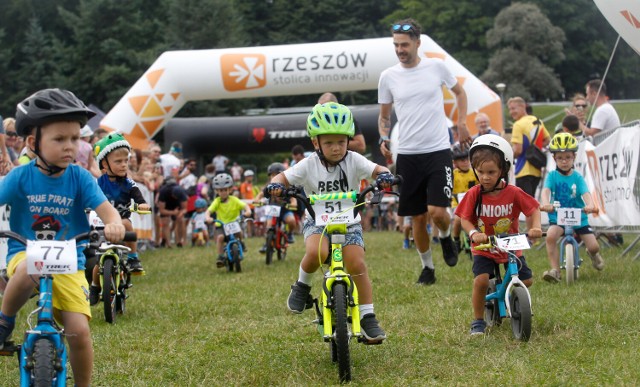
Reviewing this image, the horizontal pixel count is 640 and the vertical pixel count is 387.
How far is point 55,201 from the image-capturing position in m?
4.86

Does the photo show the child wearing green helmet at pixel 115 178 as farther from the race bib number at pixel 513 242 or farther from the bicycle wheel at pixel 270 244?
the bicycle wheel at pixel 270 244

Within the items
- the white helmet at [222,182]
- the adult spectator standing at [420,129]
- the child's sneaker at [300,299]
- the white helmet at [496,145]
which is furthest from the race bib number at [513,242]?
the white helmet at [222,182]

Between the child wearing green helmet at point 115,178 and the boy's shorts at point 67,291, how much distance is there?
388 cm

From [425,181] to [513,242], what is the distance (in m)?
2.98

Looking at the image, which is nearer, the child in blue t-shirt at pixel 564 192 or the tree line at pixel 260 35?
the child in blue t-shirt at pixel 564 192

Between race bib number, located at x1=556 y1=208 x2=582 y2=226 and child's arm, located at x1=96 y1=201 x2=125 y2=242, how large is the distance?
6012 millimetres

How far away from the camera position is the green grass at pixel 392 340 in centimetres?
571

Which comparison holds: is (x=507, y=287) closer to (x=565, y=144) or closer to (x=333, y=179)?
(x=333, y=179)

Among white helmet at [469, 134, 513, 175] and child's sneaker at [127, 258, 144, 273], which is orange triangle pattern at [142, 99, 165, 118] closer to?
child's sneaker at [127, 258, 144, 273]

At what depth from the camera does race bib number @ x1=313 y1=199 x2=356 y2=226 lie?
5.87 m

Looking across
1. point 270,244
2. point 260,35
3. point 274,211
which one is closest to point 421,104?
point 270,244

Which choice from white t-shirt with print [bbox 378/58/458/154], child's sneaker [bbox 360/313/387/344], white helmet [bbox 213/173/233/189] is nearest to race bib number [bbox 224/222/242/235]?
white helmet [bbox 213/173/233/189]

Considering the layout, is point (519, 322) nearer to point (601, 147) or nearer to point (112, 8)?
point (601, 147)

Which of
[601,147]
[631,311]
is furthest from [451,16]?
[631,311]
